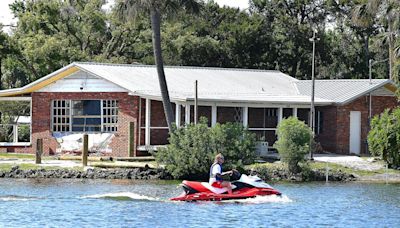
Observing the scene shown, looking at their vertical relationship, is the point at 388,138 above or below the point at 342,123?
below

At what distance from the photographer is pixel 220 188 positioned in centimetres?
3353

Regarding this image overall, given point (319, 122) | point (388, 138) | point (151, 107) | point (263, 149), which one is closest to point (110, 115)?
point (151, 107)

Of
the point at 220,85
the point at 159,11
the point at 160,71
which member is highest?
the point at 159,11

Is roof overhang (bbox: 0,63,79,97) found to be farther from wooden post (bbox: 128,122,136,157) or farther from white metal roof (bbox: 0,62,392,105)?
wooden post (bbox: 128,122,136,157)

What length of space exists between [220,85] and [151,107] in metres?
4.57

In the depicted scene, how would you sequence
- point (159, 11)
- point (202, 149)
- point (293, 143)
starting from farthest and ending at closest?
point (159, 11)
point (293, 143)
point (202, 149)

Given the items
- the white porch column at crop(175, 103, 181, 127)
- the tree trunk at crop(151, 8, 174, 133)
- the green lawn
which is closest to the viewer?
the green lawn

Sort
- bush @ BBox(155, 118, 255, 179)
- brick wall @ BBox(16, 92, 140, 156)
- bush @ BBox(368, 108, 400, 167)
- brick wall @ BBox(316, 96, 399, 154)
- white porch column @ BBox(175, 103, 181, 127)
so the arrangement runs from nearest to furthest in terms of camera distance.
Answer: bush @ BBox(155, 118, 255, 179) → bush @ BBox(368, 108, 400, 167) → white porch column @ BBox(175, 103, 181, 127) → brick wall @ BBox(16, 92, 140, 156) → brick wall @ BBox(316, 96, 399, 154)

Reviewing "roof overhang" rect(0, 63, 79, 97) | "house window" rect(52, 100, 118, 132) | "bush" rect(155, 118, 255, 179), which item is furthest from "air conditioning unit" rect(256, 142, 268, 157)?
"roof overhang" rect(0, 63, 79, 97)

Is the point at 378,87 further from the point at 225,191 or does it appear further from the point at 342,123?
the point at 225,191

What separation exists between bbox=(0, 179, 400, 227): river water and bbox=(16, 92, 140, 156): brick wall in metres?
11.6

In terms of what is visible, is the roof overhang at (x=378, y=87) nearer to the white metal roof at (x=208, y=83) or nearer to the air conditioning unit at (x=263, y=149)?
the white metal roof at (x=208, y=83)

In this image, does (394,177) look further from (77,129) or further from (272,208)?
(77,129)

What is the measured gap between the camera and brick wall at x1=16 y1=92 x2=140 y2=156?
2035 inches
